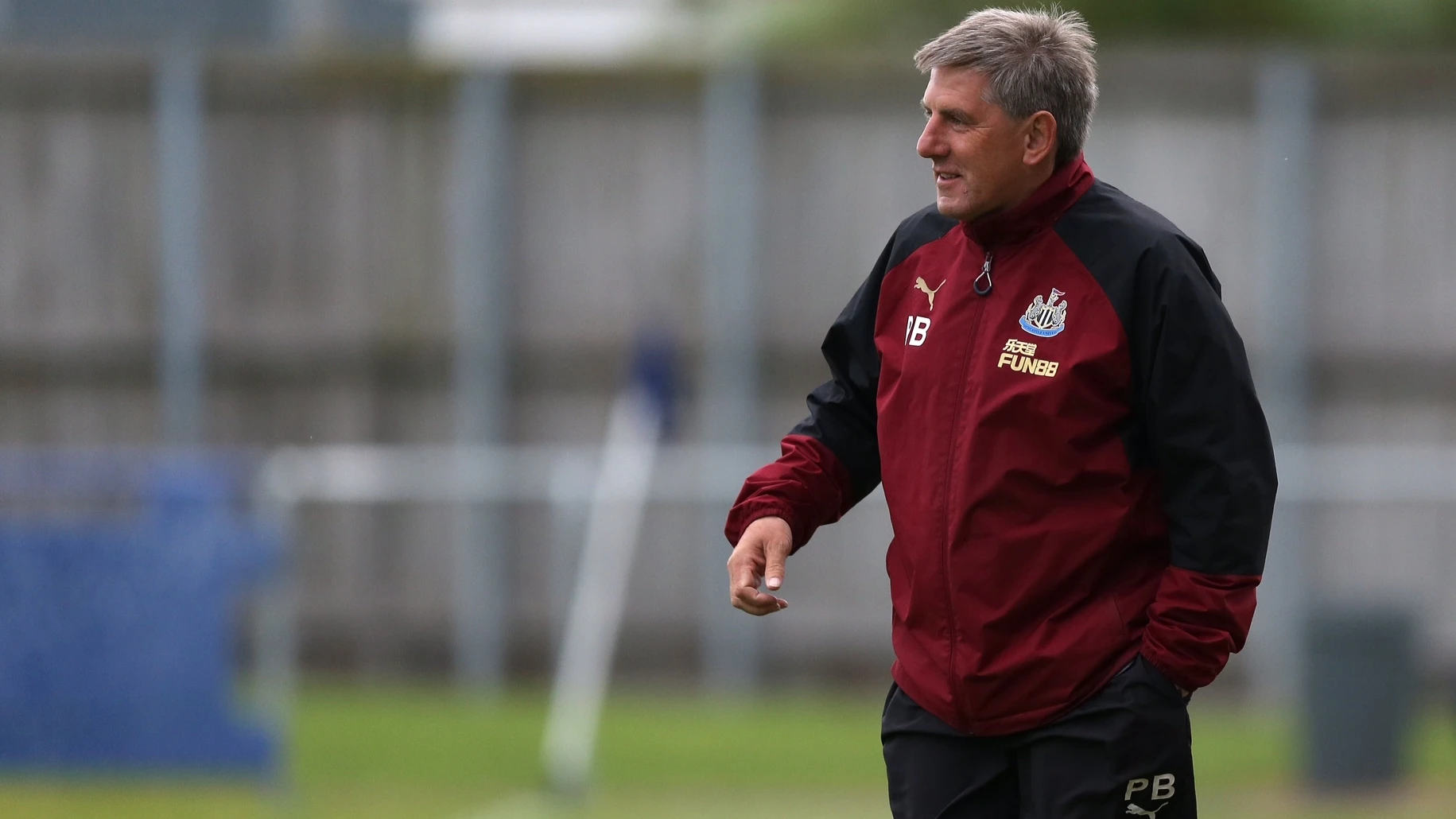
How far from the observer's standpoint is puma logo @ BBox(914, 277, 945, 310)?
148 inches

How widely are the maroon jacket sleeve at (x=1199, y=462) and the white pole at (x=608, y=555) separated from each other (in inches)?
315

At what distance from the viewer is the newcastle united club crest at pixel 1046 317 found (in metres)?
3.58

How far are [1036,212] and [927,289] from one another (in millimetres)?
256

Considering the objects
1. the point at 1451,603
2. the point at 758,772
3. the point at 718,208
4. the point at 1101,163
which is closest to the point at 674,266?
the point at 718,208

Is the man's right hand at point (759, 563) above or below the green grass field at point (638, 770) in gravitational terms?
above

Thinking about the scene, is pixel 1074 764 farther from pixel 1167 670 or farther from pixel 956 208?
pixel 956 208

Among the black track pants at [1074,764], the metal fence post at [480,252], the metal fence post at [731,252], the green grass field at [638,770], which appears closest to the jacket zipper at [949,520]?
the black track pants at [1074,764]

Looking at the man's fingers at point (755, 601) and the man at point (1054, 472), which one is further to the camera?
the man's fingers at point (755, 601)

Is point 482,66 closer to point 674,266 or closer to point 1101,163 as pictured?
point 674,266

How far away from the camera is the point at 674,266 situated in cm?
1306

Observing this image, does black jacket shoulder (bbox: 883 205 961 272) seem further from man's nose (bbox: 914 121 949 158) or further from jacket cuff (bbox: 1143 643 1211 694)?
jacket cuff (bbox: 1143 643 1211 694)

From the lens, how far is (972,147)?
364 cm

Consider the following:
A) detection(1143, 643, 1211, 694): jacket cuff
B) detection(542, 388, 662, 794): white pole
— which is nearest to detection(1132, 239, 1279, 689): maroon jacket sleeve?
detection(1143, 643, 1211, 694): jacket cuff

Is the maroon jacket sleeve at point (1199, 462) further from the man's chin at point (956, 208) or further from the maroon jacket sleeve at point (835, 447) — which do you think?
the maroon jacket sleeve at point (835, 447)
